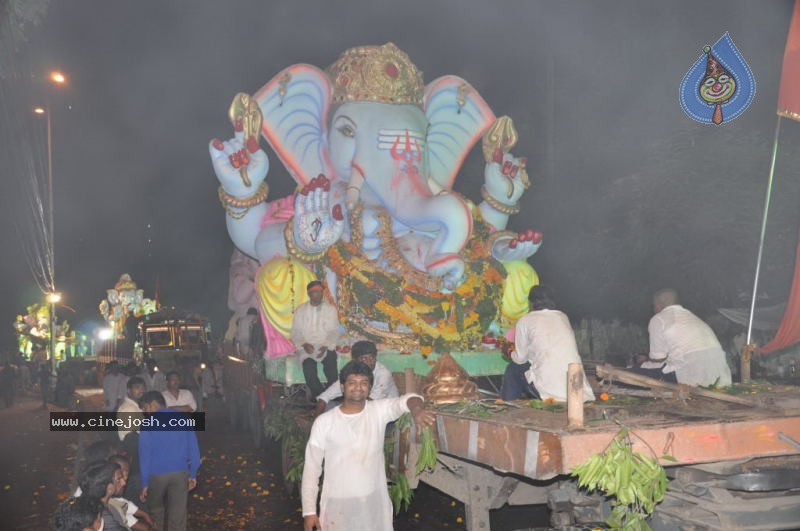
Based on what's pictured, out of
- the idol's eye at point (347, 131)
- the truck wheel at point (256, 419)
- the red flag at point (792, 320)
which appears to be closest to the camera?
the red flag at point (792, 320)

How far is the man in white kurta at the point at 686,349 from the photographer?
19.4ft

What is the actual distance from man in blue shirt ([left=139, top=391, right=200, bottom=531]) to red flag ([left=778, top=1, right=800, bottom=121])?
663 cm

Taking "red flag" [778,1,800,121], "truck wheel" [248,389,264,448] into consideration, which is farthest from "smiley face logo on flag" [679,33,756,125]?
"truck wheel" [248,389,264,448]

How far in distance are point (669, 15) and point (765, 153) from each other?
383 cm

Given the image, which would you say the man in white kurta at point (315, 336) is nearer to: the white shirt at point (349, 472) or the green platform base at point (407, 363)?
the green platform base at point (407, 363)

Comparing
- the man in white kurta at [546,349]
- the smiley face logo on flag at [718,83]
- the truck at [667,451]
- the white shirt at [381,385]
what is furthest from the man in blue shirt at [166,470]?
the smiley face logo on flag at [718,83]

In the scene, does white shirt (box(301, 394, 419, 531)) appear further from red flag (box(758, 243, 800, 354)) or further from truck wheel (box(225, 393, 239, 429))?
truck wheel (box(225, 393, 239, 429))

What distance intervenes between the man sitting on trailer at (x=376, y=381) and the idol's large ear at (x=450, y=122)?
5.58m

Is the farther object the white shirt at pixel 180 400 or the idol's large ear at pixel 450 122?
the idol's large ear at pixel 450 122

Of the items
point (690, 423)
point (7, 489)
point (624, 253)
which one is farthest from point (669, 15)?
point (7, 489)

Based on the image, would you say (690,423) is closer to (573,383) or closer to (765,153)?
(573,383)

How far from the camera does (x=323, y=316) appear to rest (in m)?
8.67

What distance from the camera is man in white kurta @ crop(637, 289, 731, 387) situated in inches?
232

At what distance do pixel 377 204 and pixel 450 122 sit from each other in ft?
→ 6.96
